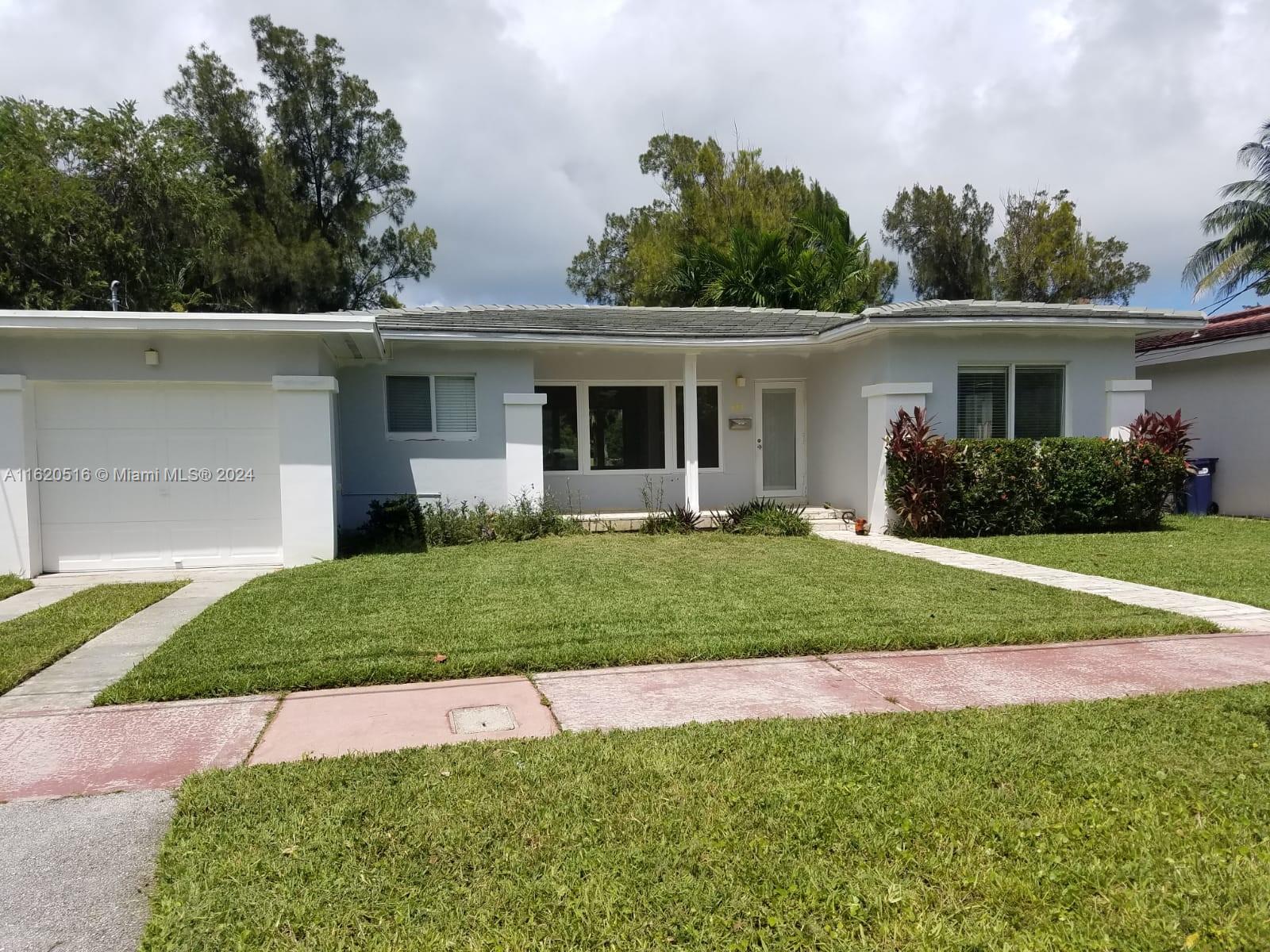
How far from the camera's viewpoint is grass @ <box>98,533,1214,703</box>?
5.38m

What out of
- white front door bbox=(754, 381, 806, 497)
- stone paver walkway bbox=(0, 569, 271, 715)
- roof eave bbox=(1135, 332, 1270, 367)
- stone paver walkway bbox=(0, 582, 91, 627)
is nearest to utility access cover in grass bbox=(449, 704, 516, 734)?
stone paver walkway bbox=(0, 569, 271, 715)

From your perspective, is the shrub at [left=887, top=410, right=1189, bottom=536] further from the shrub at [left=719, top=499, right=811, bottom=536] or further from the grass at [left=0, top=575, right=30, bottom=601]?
the grass at [left=0, top=575, right=30, bottom=601]

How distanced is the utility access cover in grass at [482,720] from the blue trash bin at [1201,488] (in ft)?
48.5

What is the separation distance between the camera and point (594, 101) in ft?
80.8

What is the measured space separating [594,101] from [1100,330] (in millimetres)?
17639

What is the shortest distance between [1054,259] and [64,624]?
33221 millimetres

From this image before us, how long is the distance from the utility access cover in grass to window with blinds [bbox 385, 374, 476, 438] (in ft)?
27.4

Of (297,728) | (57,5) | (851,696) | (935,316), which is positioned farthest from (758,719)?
(57,5)

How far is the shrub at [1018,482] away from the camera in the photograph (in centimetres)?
1161

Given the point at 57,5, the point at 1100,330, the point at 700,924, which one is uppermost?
the point at 57,5

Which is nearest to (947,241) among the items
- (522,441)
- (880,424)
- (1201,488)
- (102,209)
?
(1201,488)

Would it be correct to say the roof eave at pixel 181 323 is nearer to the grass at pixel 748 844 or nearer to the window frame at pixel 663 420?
the window frame at pixel 663 420

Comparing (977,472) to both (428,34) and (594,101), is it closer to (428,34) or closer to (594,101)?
(428,34)

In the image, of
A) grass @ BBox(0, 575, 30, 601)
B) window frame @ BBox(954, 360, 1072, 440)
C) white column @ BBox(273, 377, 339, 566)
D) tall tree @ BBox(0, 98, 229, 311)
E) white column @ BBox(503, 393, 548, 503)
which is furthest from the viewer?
tall tree @ BBox(0, 98, 229, 311)
